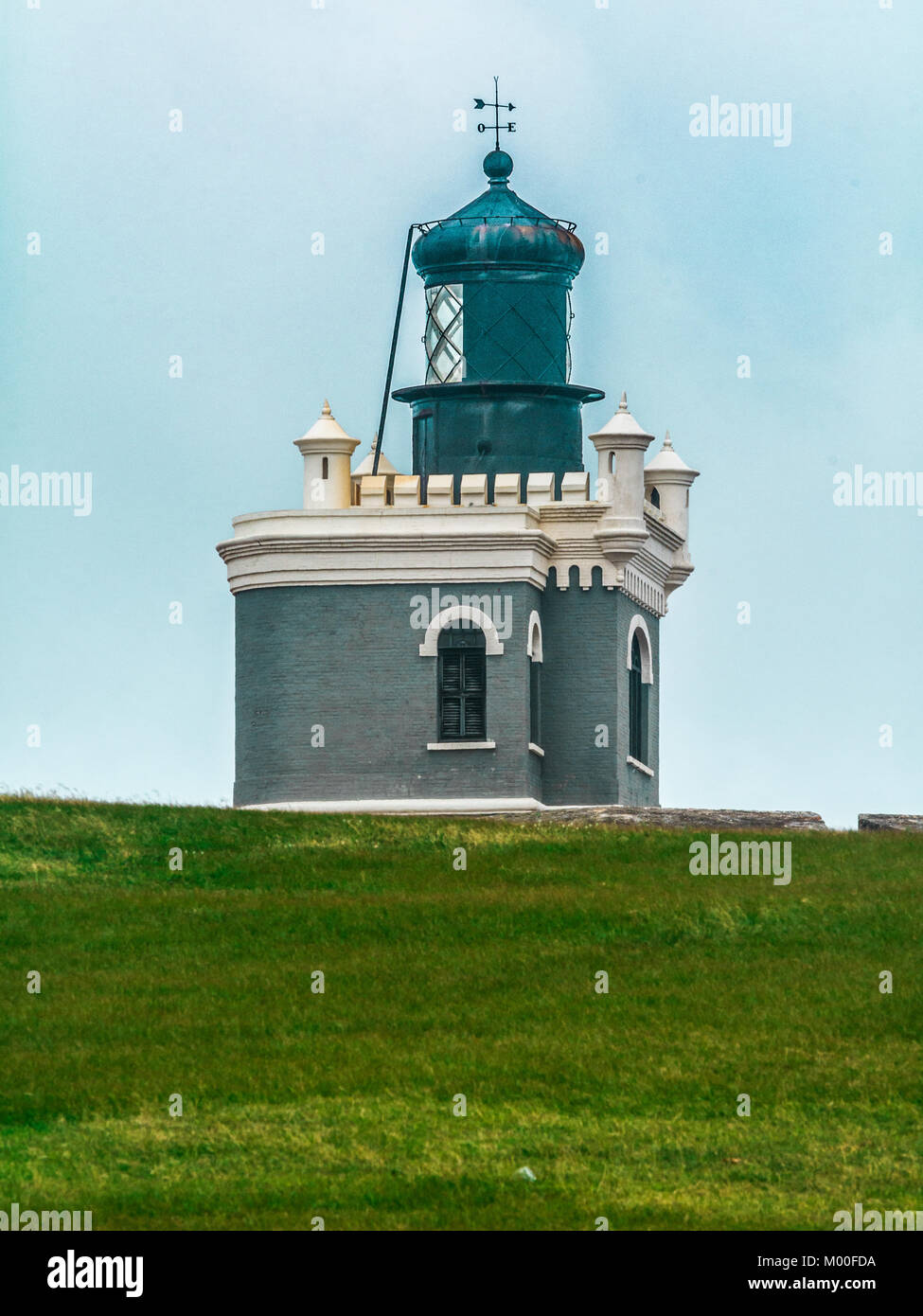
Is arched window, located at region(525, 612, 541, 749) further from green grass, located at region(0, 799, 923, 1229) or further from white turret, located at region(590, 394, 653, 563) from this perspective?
green grass, located at region(0, 799, 923, 1229)

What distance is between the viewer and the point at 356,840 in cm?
3709

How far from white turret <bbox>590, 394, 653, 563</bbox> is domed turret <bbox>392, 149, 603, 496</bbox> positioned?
69.6 inches

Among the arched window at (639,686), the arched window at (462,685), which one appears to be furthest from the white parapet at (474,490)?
the arched window at (639,686)

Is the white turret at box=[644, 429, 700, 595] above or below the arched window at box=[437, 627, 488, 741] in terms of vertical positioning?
above

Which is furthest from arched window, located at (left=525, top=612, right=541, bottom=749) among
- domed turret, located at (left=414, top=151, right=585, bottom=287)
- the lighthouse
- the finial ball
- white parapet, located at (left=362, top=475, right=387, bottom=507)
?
the finial ball

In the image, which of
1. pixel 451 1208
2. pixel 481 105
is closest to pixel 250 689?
pixel 481 105

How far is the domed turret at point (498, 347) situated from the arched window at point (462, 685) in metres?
4.27

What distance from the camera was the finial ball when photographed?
1934 inches

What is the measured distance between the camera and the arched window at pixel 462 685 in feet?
145

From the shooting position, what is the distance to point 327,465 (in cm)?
4728

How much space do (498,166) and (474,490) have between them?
6.34 metres
